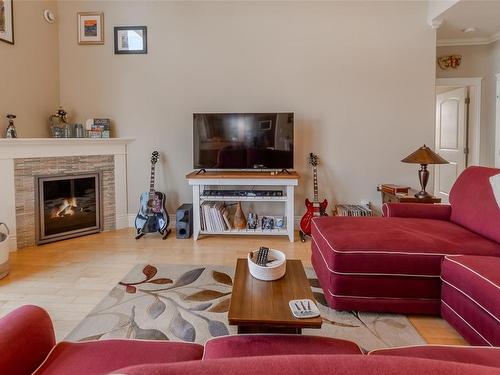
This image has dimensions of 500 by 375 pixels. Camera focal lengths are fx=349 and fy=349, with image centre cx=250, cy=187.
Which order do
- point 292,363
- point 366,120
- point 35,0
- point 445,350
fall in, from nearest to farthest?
point 292,363 < point 445,350 < point 35,0 < point 366,120

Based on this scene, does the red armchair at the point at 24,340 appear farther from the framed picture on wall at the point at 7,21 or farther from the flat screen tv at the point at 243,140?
the framed picture on wall at the point at 7,21

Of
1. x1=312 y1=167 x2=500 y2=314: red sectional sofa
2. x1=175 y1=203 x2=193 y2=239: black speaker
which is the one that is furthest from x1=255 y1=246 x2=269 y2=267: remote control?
x1=175 y1=203 x2=193 y2=239: black speaker

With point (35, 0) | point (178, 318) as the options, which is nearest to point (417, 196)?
point (178, 318)

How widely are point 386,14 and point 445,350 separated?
3.99 m

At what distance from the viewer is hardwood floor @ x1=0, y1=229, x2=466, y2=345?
7.12 ft

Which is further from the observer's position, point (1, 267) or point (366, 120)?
point (366, 120)

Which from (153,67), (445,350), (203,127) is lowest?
(445,350)

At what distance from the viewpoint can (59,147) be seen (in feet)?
12.4

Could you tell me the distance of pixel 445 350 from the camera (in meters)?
1.08

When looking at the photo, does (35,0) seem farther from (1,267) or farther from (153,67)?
(1,267)

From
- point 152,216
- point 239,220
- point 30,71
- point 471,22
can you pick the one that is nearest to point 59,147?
point 30,71

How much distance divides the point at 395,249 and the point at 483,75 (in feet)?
13.5

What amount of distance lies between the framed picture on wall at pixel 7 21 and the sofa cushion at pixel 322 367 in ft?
13.4

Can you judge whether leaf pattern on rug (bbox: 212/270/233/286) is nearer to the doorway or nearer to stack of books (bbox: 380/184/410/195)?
stack of books (bbox: 380/184/410/195)
